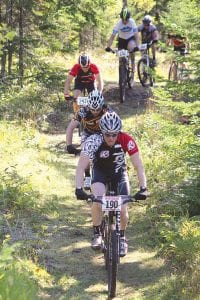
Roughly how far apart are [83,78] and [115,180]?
5.58 metres

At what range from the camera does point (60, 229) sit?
8648 mm

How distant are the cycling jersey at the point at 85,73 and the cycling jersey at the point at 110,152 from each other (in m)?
5.11

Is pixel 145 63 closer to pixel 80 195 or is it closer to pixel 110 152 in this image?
pixel 110 152

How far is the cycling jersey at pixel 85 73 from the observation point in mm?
11750

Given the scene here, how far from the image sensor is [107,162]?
691cm

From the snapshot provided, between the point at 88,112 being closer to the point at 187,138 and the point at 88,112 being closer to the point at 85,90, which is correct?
the point at 187,138

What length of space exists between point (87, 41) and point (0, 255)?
85.6ft

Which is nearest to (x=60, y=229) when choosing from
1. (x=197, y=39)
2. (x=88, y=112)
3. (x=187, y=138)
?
(x=88, y=112)

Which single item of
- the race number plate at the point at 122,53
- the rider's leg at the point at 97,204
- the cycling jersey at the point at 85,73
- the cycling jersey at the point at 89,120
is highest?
the race number plate at the point at 122,53

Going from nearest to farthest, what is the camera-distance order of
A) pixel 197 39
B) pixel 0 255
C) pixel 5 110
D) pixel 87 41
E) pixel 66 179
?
pixel 0 255 → pixel 197 39 → pixel 66 179 → pixel 5 110 → pixel 87 41

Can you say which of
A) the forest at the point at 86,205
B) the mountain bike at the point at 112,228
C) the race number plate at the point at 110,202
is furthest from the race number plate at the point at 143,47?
the race number plate at the point at 110,202

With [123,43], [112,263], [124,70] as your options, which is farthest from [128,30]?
[112,263]

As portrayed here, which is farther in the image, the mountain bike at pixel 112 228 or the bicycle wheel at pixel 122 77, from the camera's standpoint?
the bicycle wheel at pixel 122 77

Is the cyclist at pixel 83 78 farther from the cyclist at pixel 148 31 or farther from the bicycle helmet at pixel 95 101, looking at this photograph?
the cyclist at pixel 148 31
